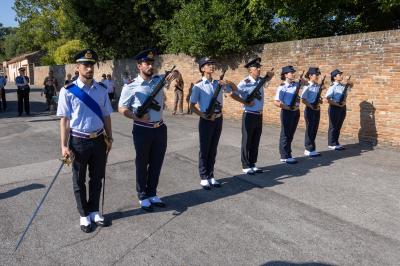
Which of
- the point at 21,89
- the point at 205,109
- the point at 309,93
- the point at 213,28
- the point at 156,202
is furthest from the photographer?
the point at 21,89

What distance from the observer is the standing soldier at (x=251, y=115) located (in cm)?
702

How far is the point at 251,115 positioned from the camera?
7.14m

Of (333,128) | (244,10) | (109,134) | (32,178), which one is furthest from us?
(244,10)

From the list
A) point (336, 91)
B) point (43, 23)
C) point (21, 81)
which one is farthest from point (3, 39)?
point (336, 91)

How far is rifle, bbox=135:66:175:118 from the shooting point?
5188 millimetres

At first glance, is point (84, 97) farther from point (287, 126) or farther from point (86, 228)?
point (287, 126)

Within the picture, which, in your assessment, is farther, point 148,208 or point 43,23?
point 43,23

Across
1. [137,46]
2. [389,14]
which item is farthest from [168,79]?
[137,46]

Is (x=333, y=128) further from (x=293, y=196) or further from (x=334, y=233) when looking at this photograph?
(x=334, y=233)

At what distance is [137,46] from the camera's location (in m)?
20.8

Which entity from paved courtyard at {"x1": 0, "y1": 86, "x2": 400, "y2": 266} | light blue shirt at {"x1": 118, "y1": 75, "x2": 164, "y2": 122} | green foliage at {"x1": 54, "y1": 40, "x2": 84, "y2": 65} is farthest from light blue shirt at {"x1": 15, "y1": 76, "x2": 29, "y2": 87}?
green foliage at {"x1": 54, "y1": 40, "x2": 84, "y2": 65}

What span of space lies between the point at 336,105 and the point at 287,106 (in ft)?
7.09

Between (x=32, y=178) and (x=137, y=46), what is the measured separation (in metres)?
14.7

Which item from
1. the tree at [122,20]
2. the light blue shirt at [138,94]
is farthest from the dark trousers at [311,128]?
the tree at [122,20]
